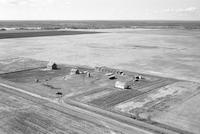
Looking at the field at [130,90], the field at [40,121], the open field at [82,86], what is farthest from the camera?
the open field at [82,86]

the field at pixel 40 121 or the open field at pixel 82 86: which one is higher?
the open field at pixel 82 86

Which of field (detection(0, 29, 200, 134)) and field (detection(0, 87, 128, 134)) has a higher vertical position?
field (detection(0, 29, 200, 134))

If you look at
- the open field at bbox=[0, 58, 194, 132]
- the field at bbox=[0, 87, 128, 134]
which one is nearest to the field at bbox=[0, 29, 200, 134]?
the open field at bbox=[0, 58, 194, 132]

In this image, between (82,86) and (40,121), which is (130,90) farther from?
(40,121)

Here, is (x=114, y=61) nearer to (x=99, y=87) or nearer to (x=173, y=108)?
(x=99, y=87)

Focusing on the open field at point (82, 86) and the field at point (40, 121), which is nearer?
the field at point (40, 121)

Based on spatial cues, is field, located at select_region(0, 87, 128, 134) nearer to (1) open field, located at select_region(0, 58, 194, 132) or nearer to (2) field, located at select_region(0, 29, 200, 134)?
(2) field, located at select_region(0, 29, 200, 134)

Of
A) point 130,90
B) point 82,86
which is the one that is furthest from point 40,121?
point 130,90

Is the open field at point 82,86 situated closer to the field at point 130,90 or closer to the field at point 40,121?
the field at point 130,90

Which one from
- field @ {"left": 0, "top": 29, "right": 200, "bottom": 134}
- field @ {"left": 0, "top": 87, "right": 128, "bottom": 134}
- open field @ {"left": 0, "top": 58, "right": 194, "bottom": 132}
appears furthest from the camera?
open field @ {"left": 0, "top": 58, "right": 194, "bottom": 132}

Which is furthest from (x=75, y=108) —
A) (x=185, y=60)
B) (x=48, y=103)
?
(x=185, y=60)

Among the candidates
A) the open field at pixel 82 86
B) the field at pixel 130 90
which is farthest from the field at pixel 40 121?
the open field at pixel 82 86
